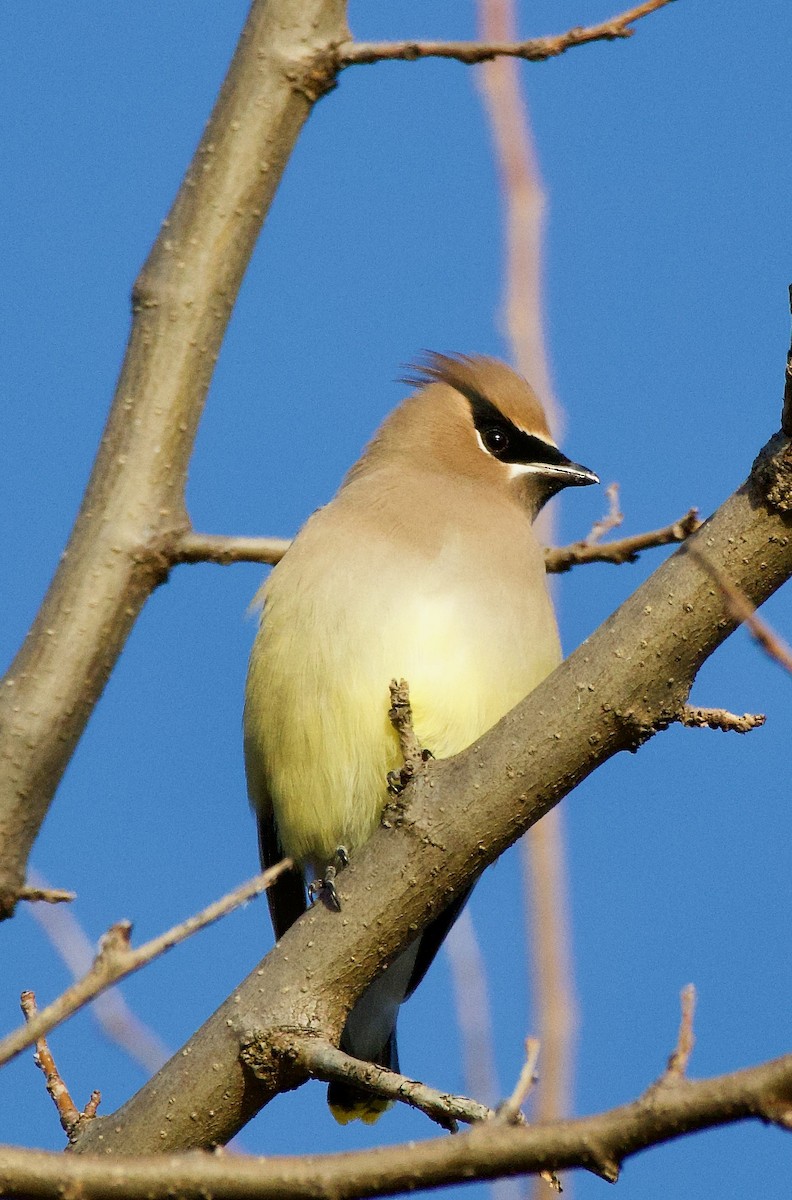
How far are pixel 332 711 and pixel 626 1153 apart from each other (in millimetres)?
2545

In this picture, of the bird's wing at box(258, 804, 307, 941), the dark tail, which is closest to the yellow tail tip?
the dark tail

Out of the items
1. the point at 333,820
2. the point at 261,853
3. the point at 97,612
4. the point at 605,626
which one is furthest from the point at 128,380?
the point at 261,853

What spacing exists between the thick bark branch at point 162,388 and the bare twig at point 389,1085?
2.38ft

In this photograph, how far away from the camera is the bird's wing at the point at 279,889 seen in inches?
193

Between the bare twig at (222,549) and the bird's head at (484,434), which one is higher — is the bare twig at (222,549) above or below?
below

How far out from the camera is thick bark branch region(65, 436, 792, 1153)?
297cm

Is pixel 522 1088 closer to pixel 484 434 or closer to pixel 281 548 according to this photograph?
pixel 281 548

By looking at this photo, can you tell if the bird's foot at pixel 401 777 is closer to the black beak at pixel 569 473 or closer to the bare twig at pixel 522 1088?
the bare twig at pixel 522 1088

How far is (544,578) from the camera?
16.1 feet

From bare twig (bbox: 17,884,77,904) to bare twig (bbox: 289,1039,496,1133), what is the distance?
52 centimetres

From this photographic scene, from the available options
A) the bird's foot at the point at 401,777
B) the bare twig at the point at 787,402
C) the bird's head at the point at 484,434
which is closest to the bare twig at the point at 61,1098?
the bird's foot at the point at 401,777

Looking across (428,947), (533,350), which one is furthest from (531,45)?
(428,947)

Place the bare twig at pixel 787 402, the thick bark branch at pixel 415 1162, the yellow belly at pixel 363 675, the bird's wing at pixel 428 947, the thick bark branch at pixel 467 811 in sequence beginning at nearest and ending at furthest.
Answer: the thick bark branch at pixel 415 1162 < the bare twig at pixel 787 402 < the thick bark branch at pixel 467 811 < the yellow belly at pixel 363 675 < the bird's wing at pixel 428 947

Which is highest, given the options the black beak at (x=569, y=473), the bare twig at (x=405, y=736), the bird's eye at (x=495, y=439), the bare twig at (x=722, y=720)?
the bird's eye at (x=495, y=439)
